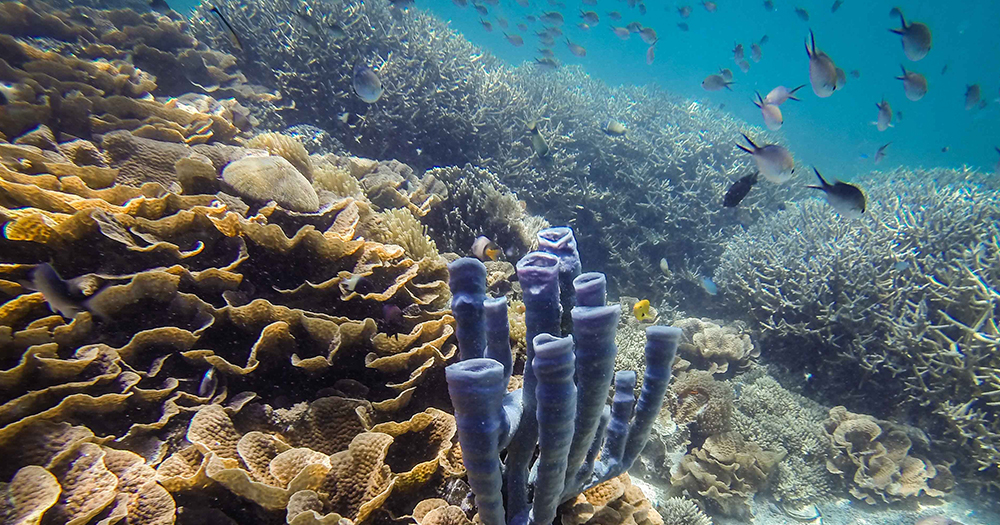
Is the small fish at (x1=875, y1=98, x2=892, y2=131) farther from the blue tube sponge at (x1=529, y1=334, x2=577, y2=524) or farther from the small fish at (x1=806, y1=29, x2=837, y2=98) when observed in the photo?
the blue tube sponge at (x1=529, y1=334, x2=577, y2=524)

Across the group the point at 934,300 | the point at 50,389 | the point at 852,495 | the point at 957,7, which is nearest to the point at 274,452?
the point at 50,389

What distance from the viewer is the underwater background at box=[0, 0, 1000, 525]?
154cm

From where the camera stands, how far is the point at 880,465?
4621 millimetres

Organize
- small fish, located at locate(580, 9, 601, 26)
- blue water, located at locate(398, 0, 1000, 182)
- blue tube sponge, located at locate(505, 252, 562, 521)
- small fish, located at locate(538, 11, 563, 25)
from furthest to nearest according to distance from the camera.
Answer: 1. blue water, located at locate(398, 0, 1000, 182)
2. small fish, located at locate(538, 11, 563, 25)
3. small fish, located at locate(580, 9, 601, 26)
4. blue tube sponge, located at locate(505, 252, 562, 521)

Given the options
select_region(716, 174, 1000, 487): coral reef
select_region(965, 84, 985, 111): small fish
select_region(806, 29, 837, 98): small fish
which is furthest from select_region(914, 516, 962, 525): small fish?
select_region(965, 84, 985, 111): small fish

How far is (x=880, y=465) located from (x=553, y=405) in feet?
18.6

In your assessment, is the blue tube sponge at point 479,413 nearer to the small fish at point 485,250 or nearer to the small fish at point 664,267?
the small fish at point 485,250

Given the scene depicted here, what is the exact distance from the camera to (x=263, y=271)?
2.50 meters

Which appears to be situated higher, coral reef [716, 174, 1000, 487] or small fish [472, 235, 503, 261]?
coral reef [716, 174, 1000, 487]

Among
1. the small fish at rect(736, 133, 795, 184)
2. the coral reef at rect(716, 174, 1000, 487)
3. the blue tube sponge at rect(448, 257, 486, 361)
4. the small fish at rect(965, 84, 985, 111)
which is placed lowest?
the blue tube sponge at rect(448, 257, 486, 361)

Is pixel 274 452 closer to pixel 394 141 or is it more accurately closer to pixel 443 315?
pixel 443 315

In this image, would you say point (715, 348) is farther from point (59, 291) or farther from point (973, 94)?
point (973, 94)

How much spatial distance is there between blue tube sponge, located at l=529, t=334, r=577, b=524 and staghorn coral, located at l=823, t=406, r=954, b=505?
514 centimetres

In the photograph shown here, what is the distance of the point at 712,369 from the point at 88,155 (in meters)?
6.79
